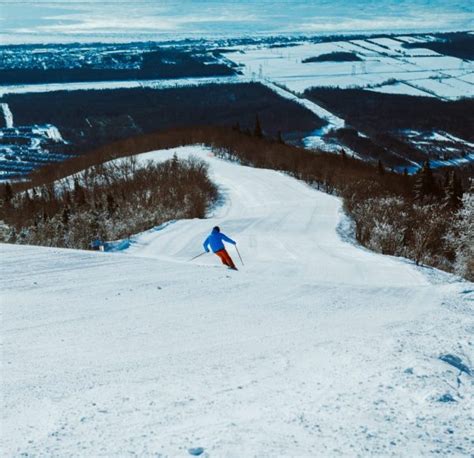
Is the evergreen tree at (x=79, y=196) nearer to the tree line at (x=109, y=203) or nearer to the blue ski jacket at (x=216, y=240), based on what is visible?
the tree line at (x=109, y=203)

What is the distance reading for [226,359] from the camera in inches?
317

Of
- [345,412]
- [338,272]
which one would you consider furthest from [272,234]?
[345,412]

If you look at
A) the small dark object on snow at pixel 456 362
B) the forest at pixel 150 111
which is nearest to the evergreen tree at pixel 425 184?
the small dark object on snow at pixel 456 362

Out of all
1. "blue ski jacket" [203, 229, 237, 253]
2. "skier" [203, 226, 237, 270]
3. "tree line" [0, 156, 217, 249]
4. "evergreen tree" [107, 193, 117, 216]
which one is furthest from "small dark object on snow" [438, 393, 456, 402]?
"evergreen tree" [107, 193, 117, 216]

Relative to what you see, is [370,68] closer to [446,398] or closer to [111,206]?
[111,206]

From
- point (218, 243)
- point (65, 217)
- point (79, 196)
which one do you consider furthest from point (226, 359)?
point (79, 196)

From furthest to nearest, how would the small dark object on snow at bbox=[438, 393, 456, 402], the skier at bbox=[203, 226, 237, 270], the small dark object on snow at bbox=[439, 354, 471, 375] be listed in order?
1. the skier at bbox=[203, 226, 237, 270]
2. the small dark object on snow at bbox=[439, 354, 471, 375]
3. the small dark object on snow at bbox=[438, 393, 456, 402]

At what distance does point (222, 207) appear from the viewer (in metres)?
29.6

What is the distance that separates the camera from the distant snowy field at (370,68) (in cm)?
13429

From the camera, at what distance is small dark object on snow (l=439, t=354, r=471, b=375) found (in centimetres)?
791

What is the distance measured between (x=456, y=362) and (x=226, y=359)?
300 cm

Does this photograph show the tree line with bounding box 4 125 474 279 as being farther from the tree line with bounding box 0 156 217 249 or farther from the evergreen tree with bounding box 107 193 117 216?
the evergreen tree with bounding box 107 193 117 216

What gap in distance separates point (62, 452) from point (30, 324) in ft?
11.8

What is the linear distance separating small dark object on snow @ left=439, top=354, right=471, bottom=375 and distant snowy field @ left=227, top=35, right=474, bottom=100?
124713mm
